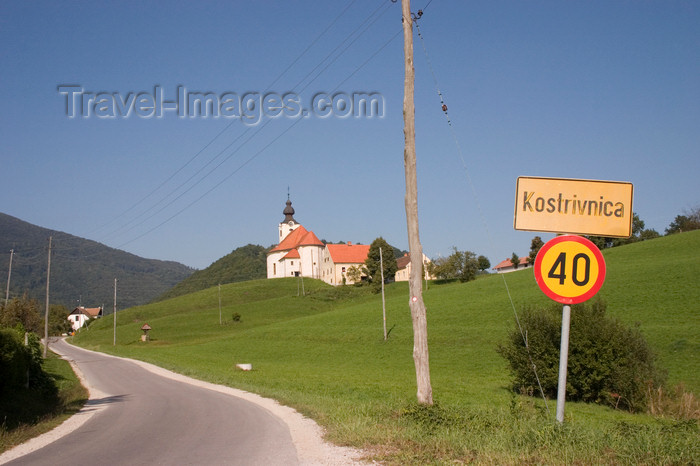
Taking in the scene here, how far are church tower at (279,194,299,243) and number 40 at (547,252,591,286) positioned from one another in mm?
159062

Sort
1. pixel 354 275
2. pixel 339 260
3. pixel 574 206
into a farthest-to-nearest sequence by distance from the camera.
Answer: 1. pixel 339 260
2. pixel 354 275
3. pixel 574 206

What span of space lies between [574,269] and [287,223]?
530 feet

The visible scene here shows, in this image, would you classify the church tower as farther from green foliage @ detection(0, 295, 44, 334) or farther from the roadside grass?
the roadside grass

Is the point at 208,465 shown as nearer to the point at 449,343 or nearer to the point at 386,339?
the point at 449,343

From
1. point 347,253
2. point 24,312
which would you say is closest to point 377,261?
point 347,253

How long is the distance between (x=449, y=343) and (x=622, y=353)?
22.5 m

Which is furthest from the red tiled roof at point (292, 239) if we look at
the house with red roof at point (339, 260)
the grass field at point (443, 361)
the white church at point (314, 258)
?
the grass field at point (443, 361)

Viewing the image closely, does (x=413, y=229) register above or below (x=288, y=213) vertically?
below

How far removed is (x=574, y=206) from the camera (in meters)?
6.64

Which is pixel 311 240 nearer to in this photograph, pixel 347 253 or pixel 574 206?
pixel 347 253

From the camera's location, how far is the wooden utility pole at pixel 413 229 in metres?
11.4

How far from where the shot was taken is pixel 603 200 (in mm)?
6609

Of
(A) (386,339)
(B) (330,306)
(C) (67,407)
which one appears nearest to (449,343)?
(A) (386,339)

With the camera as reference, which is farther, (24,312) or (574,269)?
(24,312)
